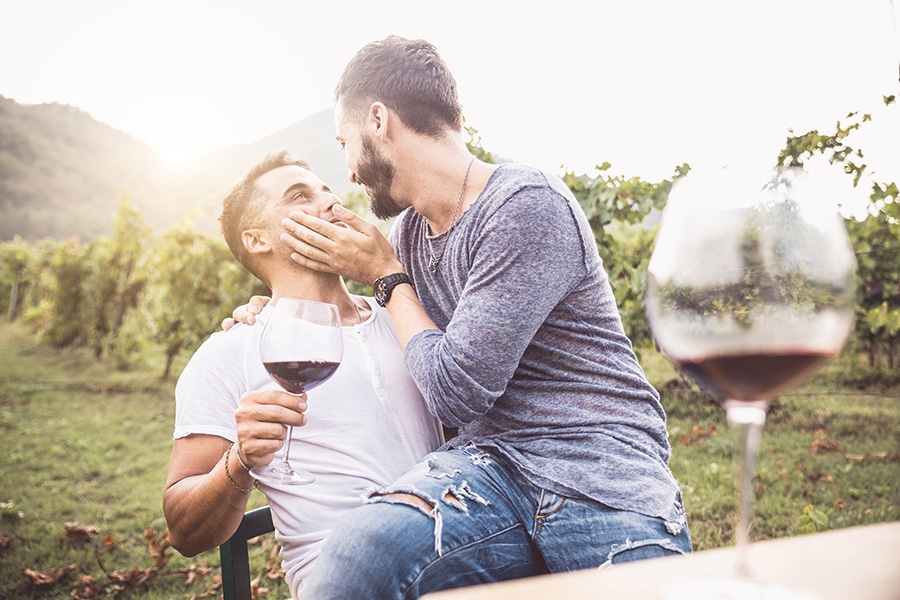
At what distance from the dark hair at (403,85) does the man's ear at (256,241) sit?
59cm

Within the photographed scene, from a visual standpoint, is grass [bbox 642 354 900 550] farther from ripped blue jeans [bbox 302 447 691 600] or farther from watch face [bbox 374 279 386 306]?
watch face [bbox 374 279 386 306]

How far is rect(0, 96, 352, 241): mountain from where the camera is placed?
24078 millimetres

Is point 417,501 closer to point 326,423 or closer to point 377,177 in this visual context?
point 326,423

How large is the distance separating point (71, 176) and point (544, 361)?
3523 cm

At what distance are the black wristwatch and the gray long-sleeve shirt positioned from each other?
186mm

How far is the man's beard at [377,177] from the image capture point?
2357 millimetres

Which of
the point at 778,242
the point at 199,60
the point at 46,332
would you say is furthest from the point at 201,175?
the point at 778,242

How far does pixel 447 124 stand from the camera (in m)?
2.43

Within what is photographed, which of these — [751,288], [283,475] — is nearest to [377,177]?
[283,475]

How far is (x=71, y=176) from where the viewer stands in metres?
31.1

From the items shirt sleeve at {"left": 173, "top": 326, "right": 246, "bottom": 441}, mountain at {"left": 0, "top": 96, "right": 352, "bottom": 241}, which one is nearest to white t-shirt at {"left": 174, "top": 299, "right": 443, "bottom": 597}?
shirt sleeve at {"left": 173, "top": 326, "right": 246, "bottom": 441}

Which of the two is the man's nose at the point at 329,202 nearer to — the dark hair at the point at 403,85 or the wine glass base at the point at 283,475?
the dark hair at the point at 403,85

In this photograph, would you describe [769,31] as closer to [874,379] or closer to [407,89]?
[407,89]

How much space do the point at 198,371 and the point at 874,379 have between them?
29.9ft
